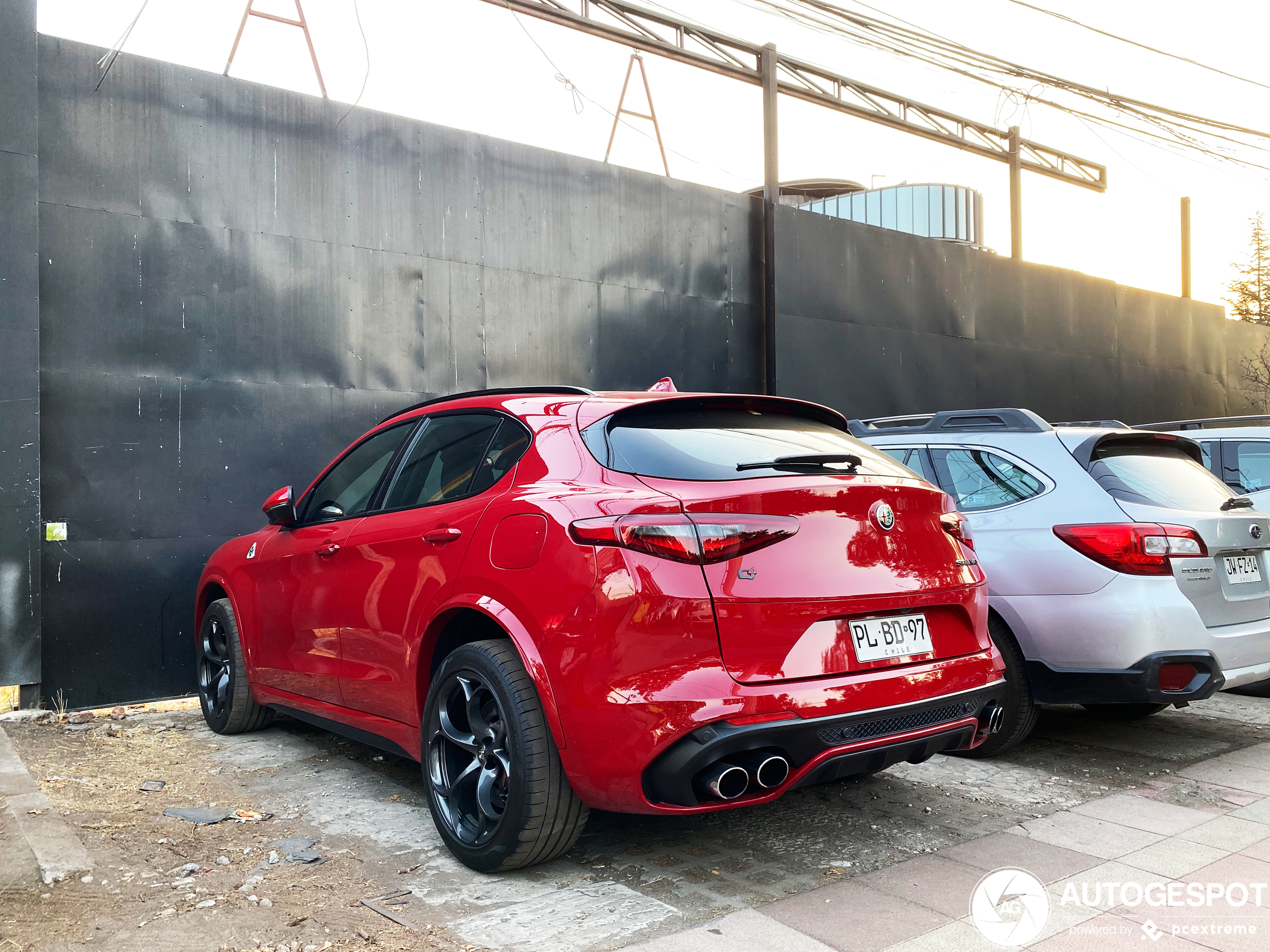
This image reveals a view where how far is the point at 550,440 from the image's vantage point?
367 centimetres

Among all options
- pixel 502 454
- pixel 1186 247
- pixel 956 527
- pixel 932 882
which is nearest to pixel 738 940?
pixel 932 882

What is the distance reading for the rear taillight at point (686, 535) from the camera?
3143mm

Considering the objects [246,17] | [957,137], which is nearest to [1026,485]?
[246,17]

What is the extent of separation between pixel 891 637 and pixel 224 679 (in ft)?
12.9

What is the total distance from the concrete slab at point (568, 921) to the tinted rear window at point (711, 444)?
136cm

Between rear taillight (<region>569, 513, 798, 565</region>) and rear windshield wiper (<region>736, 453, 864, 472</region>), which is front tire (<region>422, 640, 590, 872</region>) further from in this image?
rear windshield wiper (<region>736, 453, 864, 472</region>)

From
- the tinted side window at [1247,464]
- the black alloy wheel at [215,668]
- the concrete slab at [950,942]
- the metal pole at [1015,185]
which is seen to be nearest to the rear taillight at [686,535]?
the concrete slab at [950,942]

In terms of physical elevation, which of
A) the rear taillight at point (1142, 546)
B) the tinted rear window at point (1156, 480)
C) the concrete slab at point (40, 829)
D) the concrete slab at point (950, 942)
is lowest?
the concrete slab at point (950, 942)

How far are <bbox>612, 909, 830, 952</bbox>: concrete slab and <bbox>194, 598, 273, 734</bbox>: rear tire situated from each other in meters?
3.29

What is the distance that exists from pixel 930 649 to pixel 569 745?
4.13ft

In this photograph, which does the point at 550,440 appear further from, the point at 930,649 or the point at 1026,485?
the point at 1026,485
